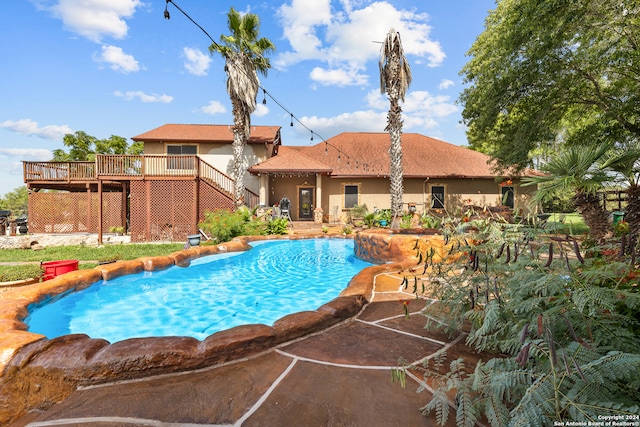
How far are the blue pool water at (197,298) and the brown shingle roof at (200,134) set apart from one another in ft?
33.4

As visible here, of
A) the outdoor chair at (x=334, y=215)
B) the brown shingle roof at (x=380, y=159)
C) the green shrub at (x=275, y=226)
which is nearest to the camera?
the green shrub at (x=275, y=226)

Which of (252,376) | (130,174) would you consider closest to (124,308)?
(252,376)

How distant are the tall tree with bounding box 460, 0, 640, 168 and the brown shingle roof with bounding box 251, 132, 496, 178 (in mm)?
4265

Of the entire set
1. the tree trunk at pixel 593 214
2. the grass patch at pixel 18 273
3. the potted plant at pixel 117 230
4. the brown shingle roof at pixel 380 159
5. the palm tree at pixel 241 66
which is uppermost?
the palm tree at pixel 241 66

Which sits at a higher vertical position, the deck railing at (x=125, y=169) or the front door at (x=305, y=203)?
the deck railing at (x=125, y=169)

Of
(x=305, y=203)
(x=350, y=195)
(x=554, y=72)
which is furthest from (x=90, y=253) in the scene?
(x=554, y=72)

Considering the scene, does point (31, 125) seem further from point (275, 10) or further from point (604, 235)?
point (604, 235)

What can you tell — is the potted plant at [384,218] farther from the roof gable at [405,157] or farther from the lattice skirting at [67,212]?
the lattice skirting at [67,212]

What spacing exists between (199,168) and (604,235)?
13.4 m

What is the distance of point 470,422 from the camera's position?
1.42 metres

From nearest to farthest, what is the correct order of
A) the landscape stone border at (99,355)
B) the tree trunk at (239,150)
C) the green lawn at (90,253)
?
the landscape stone border at (99,355) < the green lawn at (90,253) < the tree trunk at (239,150)

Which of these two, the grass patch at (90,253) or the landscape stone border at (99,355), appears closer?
the landscape stone border at (99,355)

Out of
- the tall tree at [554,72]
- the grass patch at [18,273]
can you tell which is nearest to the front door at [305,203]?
the tall tree at [554,72]

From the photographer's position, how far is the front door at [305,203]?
1686 centimetres
